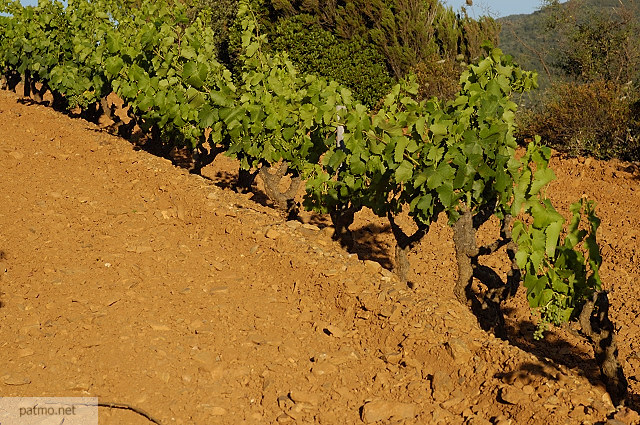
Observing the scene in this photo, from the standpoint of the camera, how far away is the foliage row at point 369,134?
4918mm

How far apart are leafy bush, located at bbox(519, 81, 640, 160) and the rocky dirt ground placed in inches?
125

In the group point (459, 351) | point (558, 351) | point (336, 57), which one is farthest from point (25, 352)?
point (336, 57)

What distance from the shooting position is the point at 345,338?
564 centimetres

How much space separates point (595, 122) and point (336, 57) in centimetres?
764

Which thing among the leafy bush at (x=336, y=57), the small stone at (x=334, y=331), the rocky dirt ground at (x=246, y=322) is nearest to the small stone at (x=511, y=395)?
the rocky dirt ground at (x=246, y=322)

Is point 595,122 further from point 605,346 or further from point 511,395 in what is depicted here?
point 511,395

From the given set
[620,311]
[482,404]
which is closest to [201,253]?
[482,404]

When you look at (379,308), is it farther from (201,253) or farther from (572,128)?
(572,128)

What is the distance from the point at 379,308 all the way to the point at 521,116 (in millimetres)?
9081

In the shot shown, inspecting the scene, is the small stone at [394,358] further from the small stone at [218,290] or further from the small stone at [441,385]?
the small stone at [218,290]

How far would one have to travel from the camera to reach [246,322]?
19.2ft

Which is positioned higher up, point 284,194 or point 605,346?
point 284,194

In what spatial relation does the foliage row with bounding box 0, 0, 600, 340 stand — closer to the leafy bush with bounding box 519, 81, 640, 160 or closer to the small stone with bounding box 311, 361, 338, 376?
the small stone with bounding box 311, 361, 338, 376

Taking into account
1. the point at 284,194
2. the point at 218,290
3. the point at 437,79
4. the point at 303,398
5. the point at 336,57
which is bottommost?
the point at 303,398
